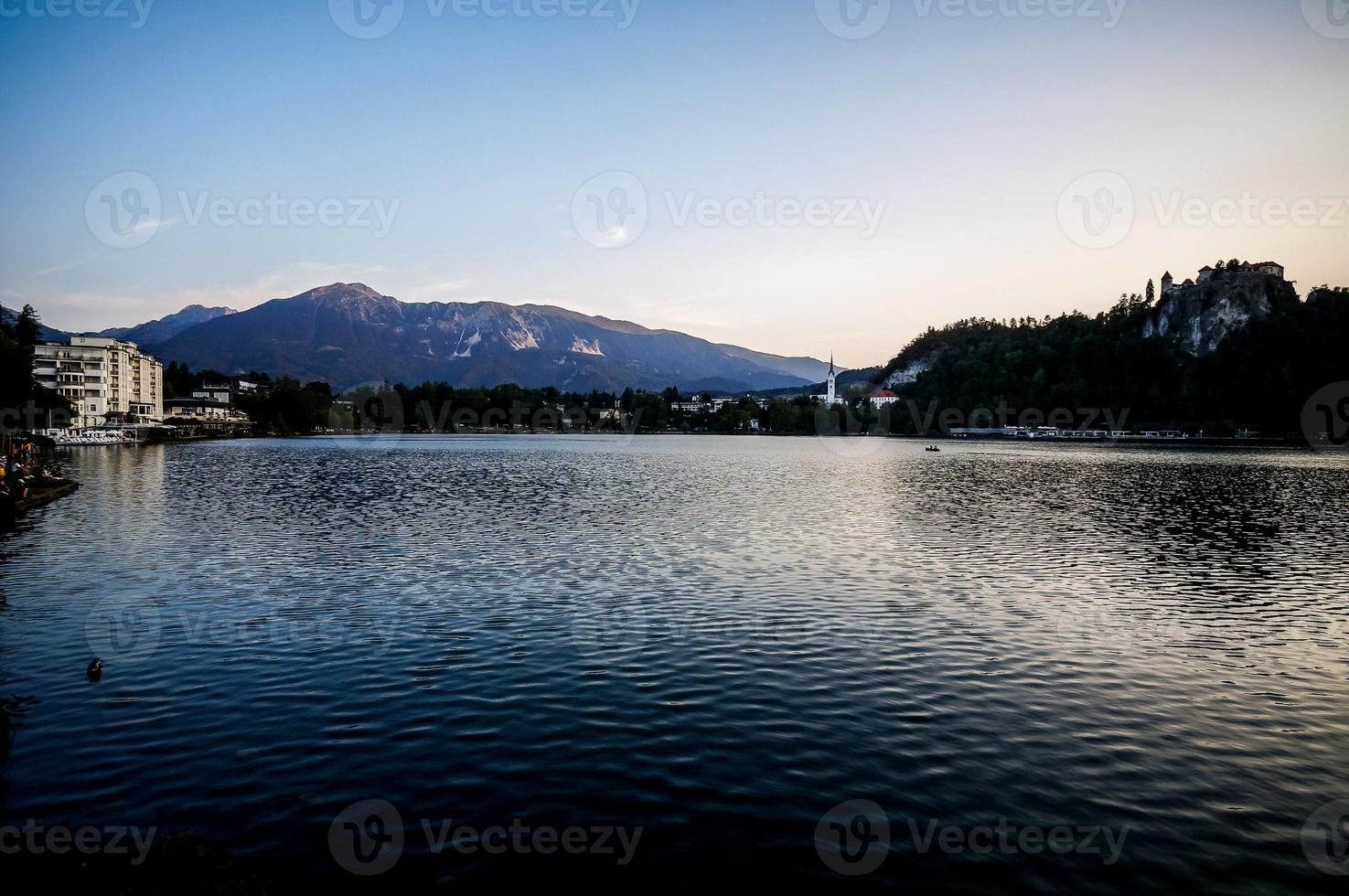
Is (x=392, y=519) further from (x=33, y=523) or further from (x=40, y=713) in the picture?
(x=40, y=713)

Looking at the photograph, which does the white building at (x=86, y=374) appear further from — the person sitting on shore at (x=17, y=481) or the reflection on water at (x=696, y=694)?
the reflection on water at (x=696, y=694)

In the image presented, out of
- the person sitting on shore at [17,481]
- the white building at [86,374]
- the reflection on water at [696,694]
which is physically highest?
the white building at [86,374]

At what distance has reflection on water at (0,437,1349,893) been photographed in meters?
11.5

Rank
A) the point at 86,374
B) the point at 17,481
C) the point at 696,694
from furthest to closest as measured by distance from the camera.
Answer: the point at 86,374 < the point at 17,481 < the point at 696,694

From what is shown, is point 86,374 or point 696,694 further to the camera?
point 86,374

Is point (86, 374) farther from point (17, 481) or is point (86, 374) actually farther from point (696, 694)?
point (696, 694)

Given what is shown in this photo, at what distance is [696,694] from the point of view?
17.4m

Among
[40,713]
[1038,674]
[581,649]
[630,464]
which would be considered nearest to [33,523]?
[40,713]

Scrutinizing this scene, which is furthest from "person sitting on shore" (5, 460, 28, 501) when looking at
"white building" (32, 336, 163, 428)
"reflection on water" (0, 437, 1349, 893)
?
"white building" (32, 336, 163, 428)

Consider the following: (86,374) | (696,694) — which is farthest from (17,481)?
(86,374)

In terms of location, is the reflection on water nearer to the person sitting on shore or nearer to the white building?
the person sitting on shore

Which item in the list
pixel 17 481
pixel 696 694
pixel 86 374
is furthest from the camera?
pixel 86 374

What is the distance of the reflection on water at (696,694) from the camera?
11.5 m

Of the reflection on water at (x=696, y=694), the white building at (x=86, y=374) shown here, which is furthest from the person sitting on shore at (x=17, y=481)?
the white building at (x=86, y=374)
